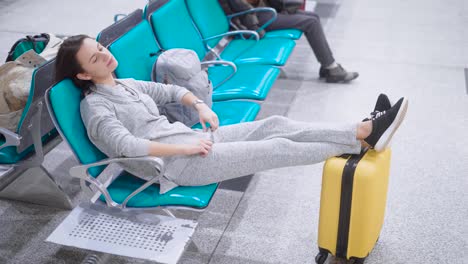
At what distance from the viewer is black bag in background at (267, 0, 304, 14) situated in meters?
4.15

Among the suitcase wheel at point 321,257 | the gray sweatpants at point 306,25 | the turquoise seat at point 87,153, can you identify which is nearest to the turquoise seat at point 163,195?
the turquoise seat at point 87,153

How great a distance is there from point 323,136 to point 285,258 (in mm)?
603

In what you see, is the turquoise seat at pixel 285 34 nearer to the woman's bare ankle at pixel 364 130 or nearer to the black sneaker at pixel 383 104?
the black sneaker at pixel 383 104

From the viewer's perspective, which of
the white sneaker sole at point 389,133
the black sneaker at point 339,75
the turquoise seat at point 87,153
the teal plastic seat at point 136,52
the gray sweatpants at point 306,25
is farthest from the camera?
the black sneaker at point 339,75

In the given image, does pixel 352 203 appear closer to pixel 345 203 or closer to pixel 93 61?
pixel 345 203

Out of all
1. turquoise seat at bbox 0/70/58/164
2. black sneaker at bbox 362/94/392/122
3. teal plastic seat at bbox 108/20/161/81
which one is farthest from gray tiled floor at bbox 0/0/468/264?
teal plastic seat at bbox 108/20/161/81

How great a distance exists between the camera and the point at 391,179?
303cm

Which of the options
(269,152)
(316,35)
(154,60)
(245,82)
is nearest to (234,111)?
(245,82)

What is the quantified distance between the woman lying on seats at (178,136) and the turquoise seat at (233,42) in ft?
4.14

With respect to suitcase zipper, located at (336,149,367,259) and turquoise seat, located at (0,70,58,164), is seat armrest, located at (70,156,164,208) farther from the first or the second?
suitcase zipper, located at (336,149,367,259)

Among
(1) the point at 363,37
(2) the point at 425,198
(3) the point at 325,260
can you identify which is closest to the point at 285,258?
(3) the point at 325,260

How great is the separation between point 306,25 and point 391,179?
160cm

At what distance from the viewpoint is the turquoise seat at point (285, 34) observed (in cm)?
402

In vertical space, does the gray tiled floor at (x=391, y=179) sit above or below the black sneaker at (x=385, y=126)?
below
